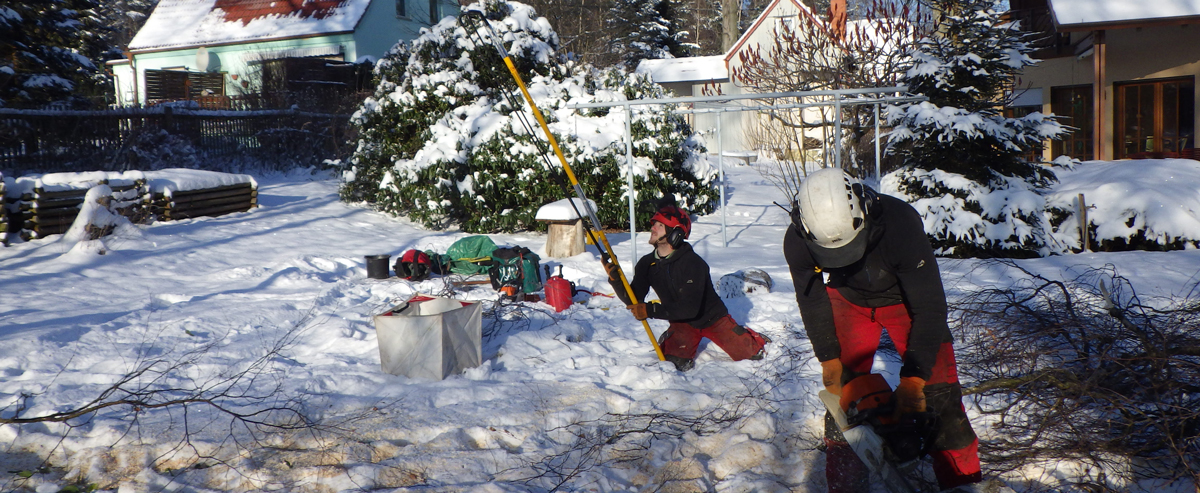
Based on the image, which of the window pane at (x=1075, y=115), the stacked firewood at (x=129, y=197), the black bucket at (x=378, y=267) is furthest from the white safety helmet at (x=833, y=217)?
the window pane at (x=1075, y=115)

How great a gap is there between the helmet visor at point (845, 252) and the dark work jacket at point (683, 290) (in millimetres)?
2117

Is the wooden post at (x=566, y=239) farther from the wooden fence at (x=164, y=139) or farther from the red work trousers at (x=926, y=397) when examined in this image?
the wooden fence at (x=164, y=139)

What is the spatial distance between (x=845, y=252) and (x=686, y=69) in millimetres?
29584

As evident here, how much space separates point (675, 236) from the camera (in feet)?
17.3

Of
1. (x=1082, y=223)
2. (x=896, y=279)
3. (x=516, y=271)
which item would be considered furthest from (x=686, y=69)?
(x=896, y=279)

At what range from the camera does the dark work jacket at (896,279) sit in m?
3.20

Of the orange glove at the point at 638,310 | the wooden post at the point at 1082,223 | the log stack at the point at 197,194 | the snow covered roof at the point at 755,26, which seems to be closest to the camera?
the orange glove at the point at 638,310

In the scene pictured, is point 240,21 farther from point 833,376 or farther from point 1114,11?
point 833,376

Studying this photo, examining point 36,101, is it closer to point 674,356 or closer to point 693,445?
point 674,356

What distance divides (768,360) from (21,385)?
181 inches

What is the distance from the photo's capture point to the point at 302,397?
14.9 feet

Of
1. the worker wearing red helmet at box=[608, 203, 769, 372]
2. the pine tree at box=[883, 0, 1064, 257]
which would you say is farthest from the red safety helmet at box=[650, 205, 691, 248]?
the pine tree at box=[883, 0, 1064, 257]

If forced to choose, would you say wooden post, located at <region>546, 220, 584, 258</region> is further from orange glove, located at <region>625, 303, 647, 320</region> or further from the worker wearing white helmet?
the worker wearing white helmet

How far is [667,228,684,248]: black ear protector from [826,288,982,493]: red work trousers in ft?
5.25
